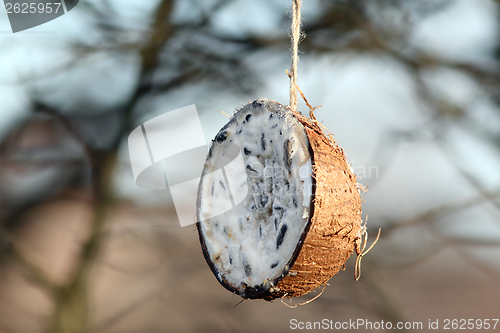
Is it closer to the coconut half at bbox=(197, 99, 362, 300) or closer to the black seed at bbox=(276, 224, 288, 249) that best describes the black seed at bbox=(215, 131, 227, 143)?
the coconut half at bbox=(197, 99, 362, 300)

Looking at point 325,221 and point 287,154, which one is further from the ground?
point 287,154

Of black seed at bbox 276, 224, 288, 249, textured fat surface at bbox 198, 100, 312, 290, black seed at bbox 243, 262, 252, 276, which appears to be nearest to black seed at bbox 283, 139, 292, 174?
textured fat surface at bbox 198, 100, 312, 290

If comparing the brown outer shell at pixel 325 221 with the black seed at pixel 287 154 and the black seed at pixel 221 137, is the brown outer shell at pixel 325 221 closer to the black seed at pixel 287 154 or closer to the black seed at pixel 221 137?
the black seed at pixel 287 154

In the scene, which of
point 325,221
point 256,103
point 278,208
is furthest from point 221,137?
point 325,221

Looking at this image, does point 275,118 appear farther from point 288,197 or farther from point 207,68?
point 207,68

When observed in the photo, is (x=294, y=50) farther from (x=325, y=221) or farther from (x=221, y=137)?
(x=325, y=221)

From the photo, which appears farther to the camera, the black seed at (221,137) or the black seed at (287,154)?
the black seed at (221,137)

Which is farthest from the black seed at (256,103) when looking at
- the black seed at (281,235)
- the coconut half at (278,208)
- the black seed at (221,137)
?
the black seed at (281,235)
